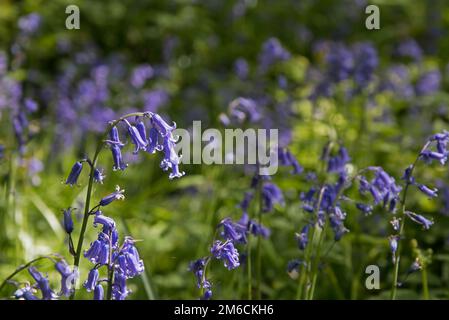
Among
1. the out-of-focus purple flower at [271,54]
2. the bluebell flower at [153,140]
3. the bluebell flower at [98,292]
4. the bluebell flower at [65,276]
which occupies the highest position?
the out-of-focus purple flower at [271,54]

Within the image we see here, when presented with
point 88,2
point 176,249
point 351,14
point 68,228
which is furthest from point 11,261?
point 351,14

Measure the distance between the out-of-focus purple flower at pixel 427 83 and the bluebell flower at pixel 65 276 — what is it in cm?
511

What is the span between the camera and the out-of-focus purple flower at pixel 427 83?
6.91m

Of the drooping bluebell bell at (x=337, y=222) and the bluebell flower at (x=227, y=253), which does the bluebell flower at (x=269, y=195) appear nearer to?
the drooping bluebell bell at (x=337, y=222)

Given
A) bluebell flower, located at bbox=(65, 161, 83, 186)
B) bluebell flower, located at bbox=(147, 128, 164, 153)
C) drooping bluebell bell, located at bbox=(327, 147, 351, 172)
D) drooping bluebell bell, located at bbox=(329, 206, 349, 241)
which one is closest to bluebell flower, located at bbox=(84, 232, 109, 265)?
bluebell flower, located at bbox=(65, 161, 83, 186)

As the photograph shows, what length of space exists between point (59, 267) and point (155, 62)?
775 cm

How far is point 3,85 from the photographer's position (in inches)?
236

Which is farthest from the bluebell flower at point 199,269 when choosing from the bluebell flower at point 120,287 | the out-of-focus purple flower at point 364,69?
the out-of-focus purple flower at point 364,69

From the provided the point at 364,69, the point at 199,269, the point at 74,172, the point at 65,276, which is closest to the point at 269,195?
the point at 199,269

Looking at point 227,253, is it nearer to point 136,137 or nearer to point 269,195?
point 136,137

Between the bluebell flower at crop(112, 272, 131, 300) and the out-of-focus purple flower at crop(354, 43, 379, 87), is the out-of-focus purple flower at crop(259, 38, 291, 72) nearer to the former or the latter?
the out-of-focus purple flower at crop(354, 43, 379, 87)

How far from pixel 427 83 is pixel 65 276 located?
533cm

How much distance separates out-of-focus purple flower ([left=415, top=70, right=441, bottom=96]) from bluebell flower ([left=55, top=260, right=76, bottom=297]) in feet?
16.8

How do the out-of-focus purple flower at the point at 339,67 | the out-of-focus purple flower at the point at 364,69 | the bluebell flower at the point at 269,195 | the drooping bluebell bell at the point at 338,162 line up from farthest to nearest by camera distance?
the out-of-focus purple flower at the point at 339,67 < the out-of-focus purple flower at the point at 364,69 < the bluebell flower at the point at 269,195 < the drooping bluebell bell at the point at 338,162
